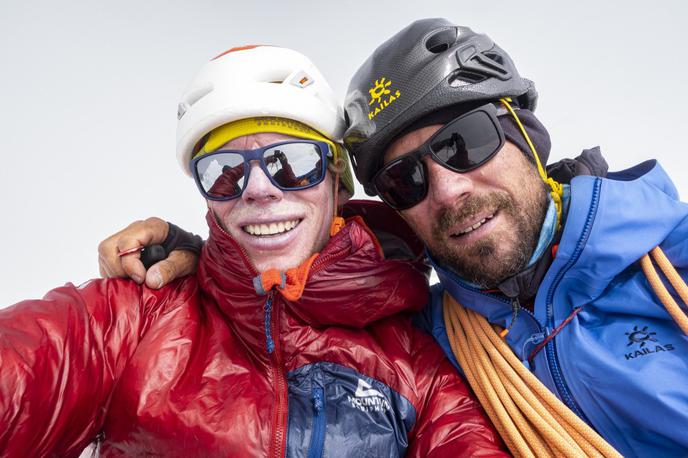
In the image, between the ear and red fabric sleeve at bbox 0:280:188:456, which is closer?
red fabric sleeve at bbox 0:280:188:456

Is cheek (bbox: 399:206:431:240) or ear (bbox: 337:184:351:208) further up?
ear (bbox: 337:184:351:208)

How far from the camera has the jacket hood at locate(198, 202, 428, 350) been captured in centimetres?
132

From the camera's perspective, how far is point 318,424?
1.22 m

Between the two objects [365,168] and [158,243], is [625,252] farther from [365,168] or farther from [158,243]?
[158,243]

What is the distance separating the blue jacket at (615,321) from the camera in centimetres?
110

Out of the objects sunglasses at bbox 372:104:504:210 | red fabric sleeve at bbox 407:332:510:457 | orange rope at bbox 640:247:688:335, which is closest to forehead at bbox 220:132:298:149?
sunglasses at bbox 372:104:504:210

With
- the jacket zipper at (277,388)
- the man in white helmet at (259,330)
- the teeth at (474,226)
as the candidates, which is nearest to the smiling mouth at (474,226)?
the teeth at (474,226)

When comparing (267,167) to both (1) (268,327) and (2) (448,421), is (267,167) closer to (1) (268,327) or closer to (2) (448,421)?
(1) (268,327)

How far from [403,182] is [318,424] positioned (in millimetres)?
805

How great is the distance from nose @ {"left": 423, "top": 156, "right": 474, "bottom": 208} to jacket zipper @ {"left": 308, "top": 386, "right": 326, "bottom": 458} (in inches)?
27.9

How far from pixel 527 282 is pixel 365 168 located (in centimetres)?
67

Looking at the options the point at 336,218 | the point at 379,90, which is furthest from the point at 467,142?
the point at 336,218

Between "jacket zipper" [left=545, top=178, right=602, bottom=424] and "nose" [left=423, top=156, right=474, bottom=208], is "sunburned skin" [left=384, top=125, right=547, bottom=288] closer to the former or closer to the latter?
"nose" [left=423, top=156, right=474, bottom=208]

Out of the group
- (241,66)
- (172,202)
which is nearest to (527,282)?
(241,66)
